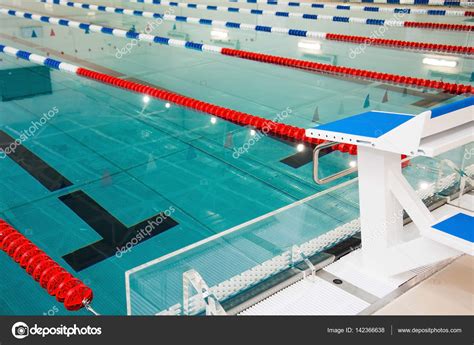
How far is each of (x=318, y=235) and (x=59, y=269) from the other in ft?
4.82

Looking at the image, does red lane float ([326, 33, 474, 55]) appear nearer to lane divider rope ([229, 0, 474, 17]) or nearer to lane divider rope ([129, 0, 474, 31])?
lane divider rope ([129, 0, 474, 31])

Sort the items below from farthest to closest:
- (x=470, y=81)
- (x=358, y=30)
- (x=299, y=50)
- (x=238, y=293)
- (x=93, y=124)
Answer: (x=358, y=30), (x=299, y=50), (x=470, y=81), (x=93, y=124), (x=238, y=293)

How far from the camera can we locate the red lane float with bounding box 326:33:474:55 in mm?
9370

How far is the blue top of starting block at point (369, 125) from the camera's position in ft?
7.35

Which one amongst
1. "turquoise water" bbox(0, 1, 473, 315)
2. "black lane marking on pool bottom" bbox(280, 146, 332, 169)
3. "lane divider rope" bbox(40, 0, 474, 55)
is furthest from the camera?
"lane divider rope" bbox(40, 0, 474, 55)

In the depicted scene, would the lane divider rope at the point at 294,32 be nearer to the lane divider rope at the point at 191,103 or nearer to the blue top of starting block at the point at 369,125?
the lane divider rope at the point at 191,103

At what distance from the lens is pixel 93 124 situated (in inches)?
217

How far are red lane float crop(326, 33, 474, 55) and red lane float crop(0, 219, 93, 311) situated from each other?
8.75m

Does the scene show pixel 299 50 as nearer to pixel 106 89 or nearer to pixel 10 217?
pixel 106 89

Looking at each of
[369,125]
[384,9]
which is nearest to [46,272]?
[369,125]

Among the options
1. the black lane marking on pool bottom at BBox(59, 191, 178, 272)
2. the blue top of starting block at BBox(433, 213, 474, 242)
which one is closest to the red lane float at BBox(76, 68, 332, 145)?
the black lane marking on pool bottom at BBox(59, 191, 178, 272)

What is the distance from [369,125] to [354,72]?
5737 mm

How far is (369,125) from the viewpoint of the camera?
2.37 m
